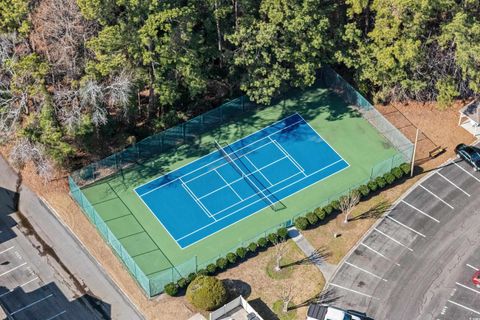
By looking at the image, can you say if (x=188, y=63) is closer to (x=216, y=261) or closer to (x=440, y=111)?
(x=216, y=261)

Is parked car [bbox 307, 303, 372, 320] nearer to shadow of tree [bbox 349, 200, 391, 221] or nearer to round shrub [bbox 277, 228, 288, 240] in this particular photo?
round shrub [bbox 277, 228, 288, 240]

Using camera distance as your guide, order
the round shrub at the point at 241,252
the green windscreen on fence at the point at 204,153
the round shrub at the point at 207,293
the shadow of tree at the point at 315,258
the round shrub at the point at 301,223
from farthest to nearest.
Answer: the round shrub at the point at 301,223
the green windscreen on fence at the point at 204,153
the shadow of tree at the point at 315,258
the round shrub at the point at 241,252
the round shrub at the point at 207,293

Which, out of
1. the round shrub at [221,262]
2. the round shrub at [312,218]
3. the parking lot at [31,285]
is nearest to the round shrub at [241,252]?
the round shrub at [221,262]

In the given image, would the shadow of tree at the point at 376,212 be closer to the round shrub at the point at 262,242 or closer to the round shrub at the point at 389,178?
the round shrub at the point at 389,178

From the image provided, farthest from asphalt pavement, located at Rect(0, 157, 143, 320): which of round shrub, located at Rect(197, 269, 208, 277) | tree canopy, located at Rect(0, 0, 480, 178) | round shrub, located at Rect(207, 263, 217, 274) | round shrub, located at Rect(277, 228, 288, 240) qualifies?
round shrub, located at Rect(277, 228, 288, 240)

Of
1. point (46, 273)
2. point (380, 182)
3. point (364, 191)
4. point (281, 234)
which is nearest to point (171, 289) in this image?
point (281, 234)

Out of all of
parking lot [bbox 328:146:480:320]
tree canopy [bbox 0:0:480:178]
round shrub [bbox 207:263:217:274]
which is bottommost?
parking lot [bbox 328:146:480:320]

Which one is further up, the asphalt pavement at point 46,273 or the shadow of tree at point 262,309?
the asphalt pavement at point 46,273
